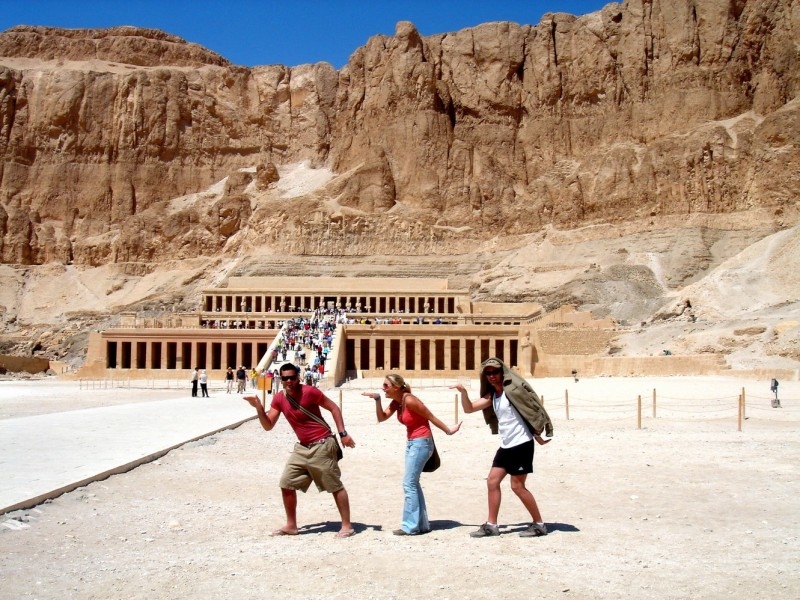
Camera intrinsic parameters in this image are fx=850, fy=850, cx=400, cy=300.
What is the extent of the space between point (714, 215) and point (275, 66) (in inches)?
2622

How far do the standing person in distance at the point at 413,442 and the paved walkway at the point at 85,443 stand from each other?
425 cm

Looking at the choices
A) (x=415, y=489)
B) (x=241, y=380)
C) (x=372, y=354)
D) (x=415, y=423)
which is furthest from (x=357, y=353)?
(x=415, y=489)

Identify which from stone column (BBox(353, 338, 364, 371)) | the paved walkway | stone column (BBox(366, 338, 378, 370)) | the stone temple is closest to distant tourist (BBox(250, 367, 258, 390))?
the stone temple

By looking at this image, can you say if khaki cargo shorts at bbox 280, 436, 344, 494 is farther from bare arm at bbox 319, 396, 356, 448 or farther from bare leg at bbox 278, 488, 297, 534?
bare arm at bbox 319, 396, 356, 448

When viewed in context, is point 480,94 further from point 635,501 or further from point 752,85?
point 635,501

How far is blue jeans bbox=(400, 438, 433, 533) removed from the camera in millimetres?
9055

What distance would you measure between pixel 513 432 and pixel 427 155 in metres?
87.1

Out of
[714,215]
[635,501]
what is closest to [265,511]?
[635,501]

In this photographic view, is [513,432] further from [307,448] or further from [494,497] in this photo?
[307,448]

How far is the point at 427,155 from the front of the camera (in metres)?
94.4

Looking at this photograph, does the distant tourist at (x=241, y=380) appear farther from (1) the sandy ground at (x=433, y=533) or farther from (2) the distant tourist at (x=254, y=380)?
(1) the sandy ground at (x=433, y=533)

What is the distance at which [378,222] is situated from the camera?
→ 291 feet

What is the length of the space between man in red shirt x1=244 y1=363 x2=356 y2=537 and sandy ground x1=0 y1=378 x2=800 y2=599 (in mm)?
345

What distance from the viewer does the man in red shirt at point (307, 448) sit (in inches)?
356
